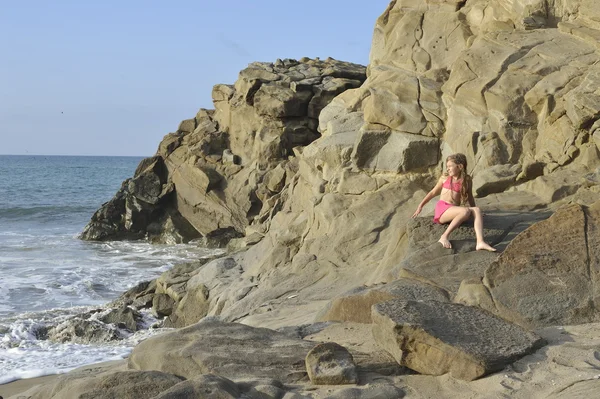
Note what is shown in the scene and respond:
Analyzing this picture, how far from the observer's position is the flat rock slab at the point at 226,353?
5684mm

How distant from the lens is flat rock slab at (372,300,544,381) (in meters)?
5.41

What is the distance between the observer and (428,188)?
12766 mm

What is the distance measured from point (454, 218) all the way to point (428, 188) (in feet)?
14.5

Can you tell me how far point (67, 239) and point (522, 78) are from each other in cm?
1841

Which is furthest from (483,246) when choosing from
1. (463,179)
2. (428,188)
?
(428,188)

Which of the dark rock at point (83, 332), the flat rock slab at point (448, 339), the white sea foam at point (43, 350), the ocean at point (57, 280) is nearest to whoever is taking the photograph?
the flat rock slab at point (448, 339)

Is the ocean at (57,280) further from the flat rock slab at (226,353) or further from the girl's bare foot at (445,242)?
the girl's bare foot at (445,242)

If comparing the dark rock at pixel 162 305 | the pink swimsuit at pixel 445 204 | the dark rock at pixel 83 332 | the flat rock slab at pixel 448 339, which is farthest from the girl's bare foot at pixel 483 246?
the dark rock at pixel 162 305

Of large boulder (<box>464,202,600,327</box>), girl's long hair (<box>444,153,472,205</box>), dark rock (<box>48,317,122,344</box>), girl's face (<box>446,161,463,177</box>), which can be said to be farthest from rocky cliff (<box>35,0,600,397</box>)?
dark rock (<box>48,317,122,344</box>)

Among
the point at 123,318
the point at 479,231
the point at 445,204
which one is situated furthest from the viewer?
the point at 123,318

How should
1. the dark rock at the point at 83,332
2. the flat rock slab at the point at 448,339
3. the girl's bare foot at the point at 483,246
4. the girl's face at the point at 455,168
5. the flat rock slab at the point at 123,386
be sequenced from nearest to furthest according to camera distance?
the flat rock slab at the point at 123,386 < the flat rock slab at the point at 448,339 < the girl's bare foot at the point at 483,246 < the girl's face at the point at 455,168 < the dark rock at the point at 83,332

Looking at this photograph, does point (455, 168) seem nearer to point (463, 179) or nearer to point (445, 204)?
point (463, 179)

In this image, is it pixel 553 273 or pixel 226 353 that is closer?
pixel 226 353

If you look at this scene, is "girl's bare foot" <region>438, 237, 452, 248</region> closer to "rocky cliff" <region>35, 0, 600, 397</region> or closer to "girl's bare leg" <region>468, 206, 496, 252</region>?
"rocky cliff" <region>35, 0, 600, 397</region>
